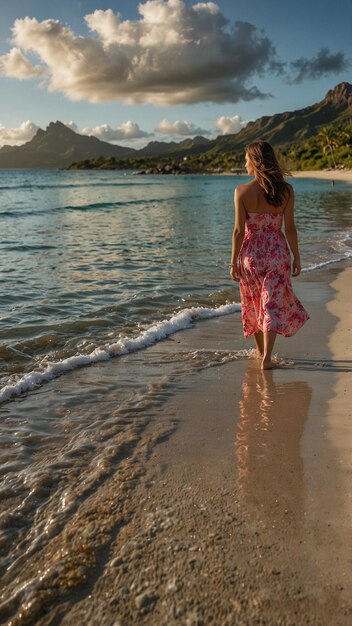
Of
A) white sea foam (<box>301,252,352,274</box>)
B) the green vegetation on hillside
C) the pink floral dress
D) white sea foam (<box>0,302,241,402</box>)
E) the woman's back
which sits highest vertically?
the green vegetation on hillside

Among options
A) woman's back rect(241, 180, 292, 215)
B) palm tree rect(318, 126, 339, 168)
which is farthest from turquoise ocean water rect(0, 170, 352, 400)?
palm tree rect(318, 126, 339, 168)

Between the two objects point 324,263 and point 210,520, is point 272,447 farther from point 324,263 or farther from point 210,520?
point 324,263

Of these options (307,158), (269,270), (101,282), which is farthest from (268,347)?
(307,158)

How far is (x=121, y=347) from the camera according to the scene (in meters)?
5.87

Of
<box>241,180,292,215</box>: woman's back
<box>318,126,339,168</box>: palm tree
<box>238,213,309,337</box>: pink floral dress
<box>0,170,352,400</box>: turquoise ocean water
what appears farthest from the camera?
<box>318,126,339,168</box>: palm tree

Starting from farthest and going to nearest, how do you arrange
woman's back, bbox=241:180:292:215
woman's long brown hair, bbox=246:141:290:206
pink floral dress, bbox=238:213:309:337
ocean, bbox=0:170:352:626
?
pink floral dress, bbox=238:213:309:337 → woman's back, bbox=241:180:292:215 → woman's long brown hair, bbox=246:141:290:206 → ocean, bbox=0:170:352:626

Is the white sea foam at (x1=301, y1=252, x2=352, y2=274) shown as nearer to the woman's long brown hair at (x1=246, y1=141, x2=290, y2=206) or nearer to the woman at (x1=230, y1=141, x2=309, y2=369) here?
the woman at (x1=230, y1=141, x2=309, y2=369)

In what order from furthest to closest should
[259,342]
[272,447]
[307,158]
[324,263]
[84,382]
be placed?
1. [307,158]
2. [324,263]
3. [259,342]
4. [84,382]
5. [272,447]

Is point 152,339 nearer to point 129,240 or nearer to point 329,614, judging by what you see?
point 329,614

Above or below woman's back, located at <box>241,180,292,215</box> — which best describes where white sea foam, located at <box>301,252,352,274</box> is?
below

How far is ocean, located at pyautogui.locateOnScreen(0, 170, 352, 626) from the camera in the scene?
8.35 feet

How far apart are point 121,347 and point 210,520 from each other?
11.1 ft

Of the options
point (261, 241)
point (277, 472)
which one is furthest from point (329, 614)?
point (261, 241)

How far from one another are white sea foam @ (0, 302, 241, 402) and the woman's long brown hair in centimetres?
225
